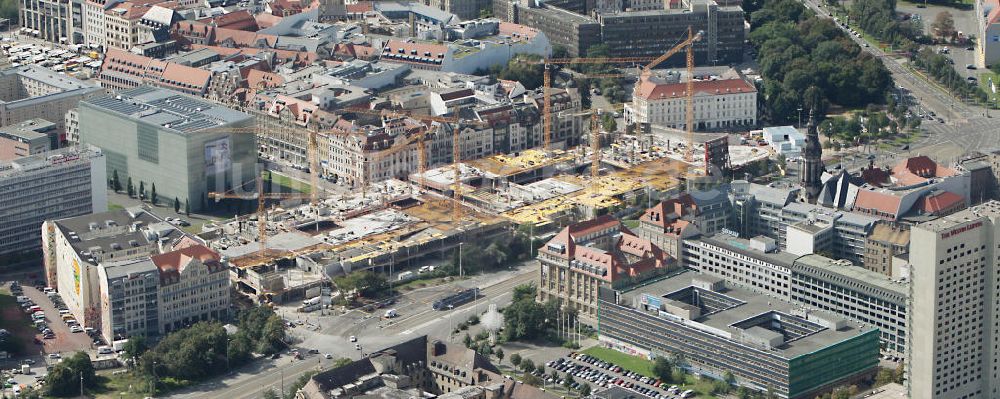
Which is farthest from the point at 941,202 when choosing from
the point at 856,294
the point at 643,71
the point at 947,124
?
the point at 643,71

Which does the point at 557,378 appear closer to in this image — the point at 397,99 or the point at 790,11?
the point at 397,99

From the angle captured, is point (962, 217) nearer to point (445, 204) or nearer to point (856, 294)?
point (856, 294)

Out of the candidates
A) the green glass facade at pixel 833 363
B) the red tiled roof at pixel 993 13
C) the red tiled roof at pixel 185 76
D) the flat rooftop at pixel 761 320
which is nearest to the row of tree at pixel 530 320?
the flat rooftop at pixel 761 320

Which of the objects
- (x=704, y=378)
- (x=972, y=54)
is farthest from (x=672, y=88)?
(x=704, y=378)

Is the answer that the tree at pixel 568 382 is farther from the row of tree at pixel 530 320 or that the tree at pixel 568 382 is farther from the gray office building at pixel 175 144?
the gray office building at pixel 175 144

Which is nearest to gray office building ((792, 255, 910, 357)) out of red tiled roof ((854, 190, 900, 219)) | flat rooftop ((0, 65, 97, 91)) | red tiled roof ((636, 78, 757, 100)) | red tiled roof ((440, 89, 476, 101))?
red tiled roof ((854, 190, 900, 219))

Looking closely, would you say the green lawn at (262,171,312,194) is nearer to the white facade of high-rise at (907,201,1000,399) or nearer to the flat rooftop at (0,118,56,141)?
the flat rooftop at (0,118,56,141)
